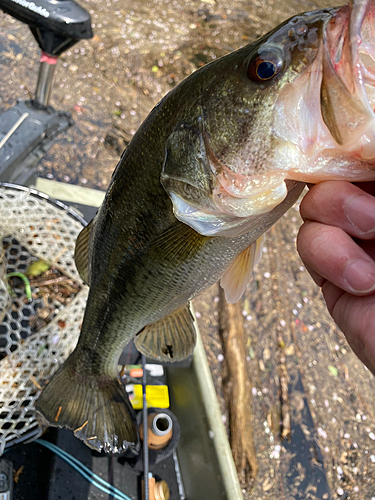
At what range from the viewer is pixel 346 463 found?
3664 millimetres

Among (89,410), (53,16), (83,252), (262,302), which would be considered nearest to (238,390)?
(262,302)

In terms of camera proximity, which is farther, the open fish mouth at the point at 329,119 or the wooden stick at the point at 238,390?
the wooden stick at the point at 238,390

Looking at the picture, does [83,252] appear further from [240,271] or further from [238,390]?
[238,390]

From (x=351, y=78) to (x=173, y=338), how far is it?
1419 millimetres

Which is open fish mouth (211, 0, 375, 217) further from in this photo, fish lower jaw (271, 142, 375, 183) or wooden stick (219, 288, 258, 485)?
wooden stick (219, 288, 258, 485)

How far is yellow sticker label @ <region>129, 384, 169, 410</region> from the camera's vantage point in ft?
8.79

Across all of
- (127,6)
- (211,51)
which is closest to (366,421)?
(211,51)

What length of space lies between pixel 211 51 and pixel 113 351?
6.70 metres

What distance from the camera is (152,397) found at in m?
2.74

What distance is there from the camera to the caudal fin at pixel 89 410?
6.84 ft

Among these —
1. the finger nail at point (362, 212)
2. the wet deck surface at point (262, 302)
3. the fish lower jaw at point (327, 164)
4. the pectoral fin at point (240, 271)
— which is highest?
the fish lower jaw at point (327, 164)

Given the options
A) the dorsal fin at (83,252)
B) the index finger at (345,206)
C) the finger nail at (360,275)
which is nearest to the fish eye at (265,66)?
the index finger at (345,206)

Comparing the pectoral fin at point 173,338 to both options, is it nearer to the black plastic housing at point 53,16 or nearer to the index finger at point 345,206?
the index finger at point 345,206

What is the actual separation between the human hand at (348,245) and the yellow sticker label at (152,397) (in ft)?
6.13
